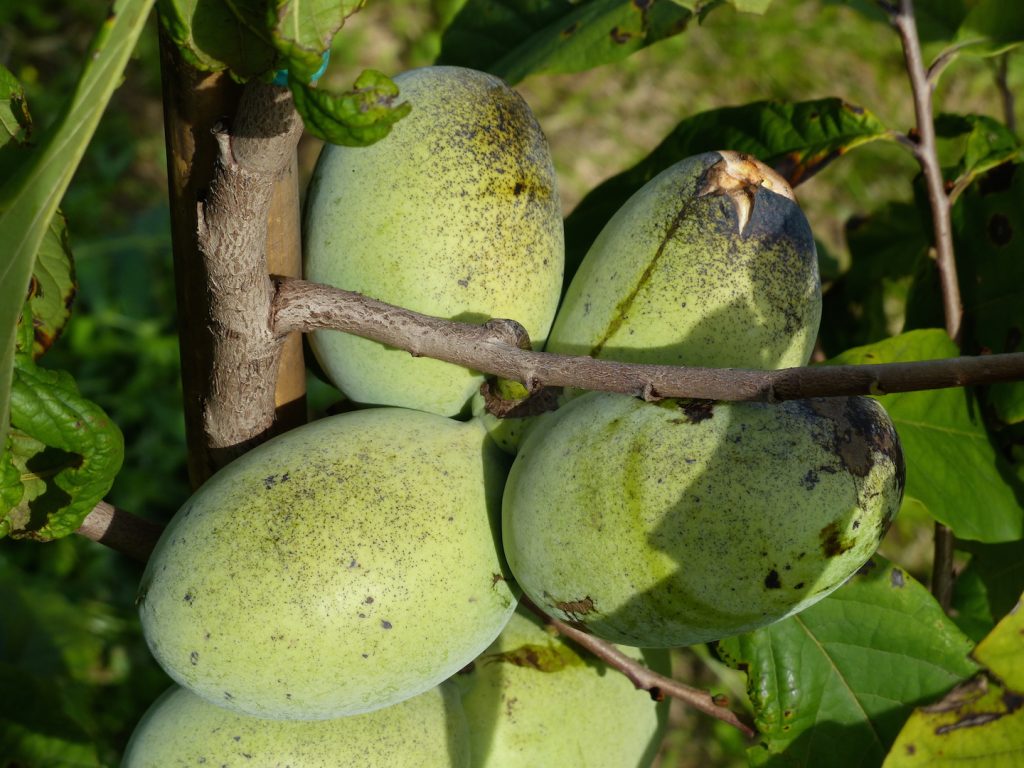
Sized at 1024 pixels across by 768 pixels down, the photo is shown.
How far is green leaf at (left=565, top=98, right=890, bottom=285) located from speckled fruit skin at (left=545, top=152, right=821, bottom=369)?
1.51 feet

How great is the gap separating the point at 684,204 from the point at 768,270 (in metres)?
0.14

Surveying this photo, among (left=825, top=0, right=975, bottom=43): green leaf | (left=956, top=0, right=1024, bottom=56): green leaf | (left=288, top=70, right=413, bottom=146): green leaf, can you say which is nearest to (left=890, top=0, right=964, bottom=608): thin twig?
(left=956, top=0, right=1024, bottom=56): green leaf

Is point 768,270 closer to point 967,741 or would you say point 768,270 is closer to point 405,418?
point 405,418

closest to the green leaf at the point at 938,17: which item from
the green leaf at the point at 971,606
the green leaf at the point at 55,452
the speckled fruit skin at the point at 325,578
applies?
the green leaf at the point at 971,606

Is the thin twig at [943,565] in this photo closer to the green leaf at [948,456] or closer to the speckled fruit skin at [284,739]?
the green leaf at [948,456]

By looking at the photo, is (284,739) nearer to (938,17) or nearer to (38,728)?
(38,728)

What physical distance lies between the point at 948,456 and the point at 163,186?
3.62 m

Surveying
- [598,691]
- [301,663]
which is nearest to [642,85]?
[598,691]

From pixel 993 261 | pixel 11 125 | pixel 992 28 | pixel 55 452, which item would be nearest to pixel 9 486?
pixel 55 452

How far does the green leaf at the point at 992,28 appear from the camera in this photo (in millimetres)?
1810

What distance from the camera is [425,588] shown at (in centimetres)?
112

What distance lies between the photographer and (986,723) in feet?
3.96

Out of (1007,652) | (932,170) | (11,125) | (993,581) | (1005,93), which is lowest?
(993,581)

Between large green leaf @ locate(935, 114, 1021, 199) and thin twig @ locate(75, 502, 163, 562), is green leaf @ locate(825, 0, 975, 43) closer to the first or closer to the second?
large green leaf @ locate(935, 114, 1021, 199)
